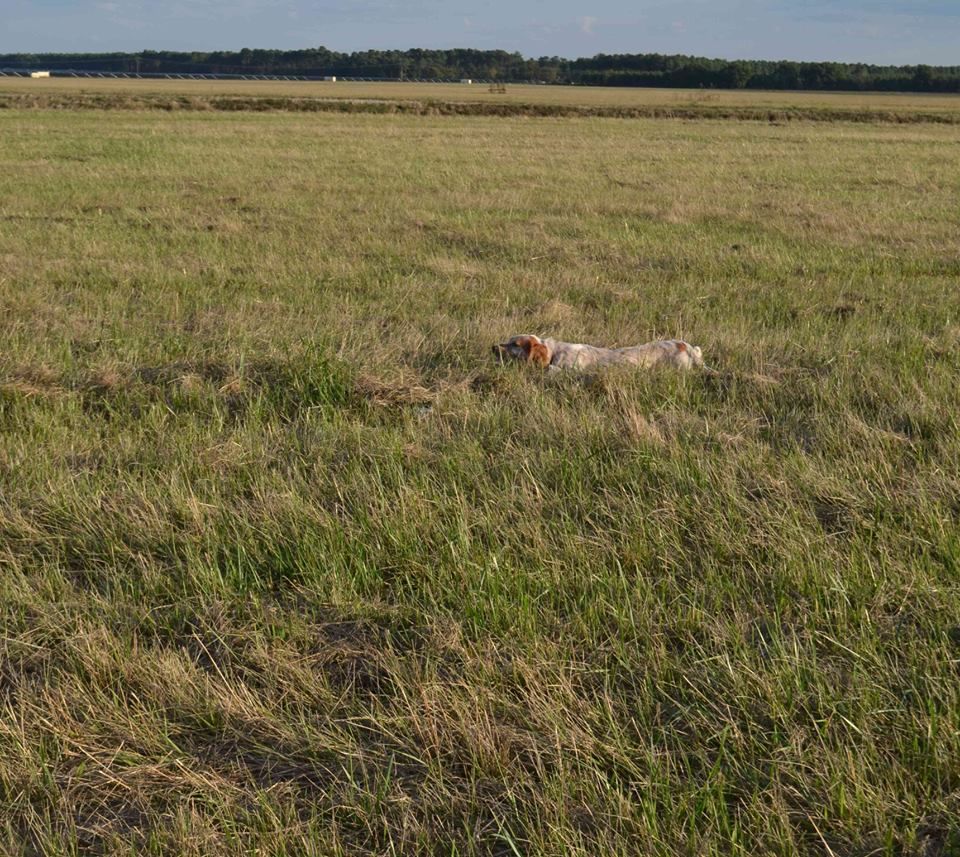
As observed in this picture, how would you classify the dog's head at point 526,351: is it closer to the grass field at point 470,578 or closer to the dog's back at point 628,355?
the dog's back at point 628,355

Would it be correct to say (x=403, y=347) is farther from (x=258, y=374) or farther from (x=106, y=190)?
(x=106, y=190)

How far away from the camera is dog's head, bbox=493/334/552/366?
559 cm

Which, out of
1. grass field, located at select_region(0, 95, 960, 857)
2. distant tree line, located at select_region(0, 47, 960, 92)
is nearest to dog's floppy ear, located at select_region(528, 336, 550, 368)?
grass field, located at select_region(0, 95, 960, 857)

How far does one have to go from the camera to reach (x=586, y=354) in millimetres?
5656

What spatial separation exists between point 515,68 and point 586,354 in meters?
147

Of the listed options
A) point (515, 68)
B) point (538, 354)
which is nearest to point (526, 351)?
point (538, 354)

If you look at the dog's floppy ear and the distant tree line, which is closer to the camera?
the dog's floppy ear

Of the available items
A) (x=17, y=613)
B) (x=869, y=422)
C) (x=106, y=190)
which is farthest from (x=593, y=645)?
(x=106, y=190)

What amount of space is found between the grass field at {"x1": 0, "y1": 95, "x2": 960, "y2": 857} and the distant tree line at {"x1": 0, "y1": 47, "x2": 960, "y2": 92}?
4064 inches

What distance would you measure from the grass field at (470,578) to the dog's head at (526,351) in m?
0.19

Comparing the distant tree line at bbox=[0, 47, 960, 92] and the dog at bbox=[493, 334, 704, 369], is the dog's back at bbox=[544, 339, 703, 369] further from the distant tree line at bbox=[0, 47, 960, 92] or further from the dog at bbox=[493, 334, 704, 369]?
the distant tree line at bbox=[0, 47, 960, 92]

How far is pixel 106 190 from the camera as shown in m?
14.4

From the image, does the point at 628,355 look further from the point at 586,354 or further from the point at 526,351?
the point at 526,351

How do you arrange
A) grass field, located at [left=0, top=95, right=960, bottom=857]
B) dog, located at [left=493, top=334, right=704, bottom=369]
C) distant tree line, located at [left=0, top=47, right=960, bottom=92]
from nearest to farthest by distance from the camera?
grass field, located at [left=0, top=95, right=960, bottom=857]
dog, located at [left=493, top=334, right=704, bottom=369]
distant tree line, located at [left=0, top=47, right=960, bottom=92]
